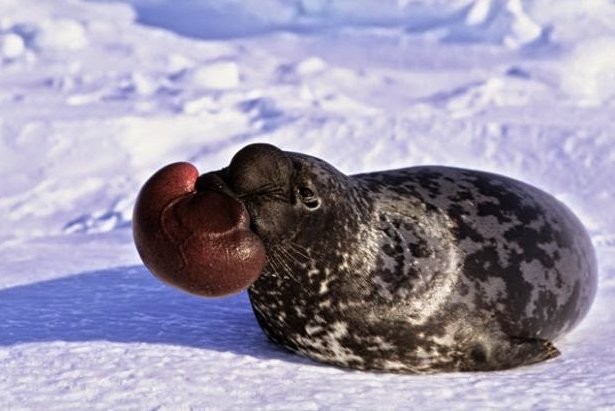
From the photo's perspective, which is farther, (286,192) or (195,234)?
(286,192)

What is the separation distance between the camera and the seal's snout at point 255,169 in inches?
91.7

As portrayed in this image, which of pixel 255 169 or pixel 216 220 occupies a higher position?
pixel 255 169

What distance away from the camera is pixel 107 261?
4.42m

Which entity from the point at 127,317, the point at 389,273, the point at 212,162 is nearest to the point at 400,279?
Answer: the point at 389,273

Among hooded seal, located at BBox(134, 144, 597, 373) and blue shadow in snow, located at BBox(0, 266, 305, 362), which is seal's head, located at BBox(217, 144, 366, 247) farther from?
blue shadow in snow, located at BBox(0, 266, 305, 362)

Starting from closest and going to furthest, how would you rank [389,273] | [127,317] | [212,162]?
[389,273] → [127,317] → [212,162]

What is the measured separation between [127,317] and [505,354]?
1278 millimetres

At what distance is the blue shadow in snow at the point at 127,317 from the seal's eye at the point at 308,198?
1.58 feet

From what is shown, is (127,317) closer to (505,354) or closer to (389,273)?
(389,273)

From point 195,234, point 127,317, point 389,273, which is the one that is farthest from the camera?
point 127,317

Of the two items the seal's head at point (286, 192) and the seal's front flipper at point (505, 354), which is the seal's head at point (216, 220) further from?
the seal's front flipper at point (505, 354)

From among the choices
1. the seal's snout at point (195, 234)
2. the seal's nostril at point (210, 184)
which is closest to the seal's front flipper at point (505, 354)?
the seal's snout at point (195, 234)

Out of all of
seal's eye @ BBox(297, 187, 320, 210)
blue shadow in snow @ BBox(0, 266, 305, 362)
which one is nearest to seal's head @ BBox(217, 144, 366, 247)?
seal's eye @ BBox(297, 187, 320, 210)

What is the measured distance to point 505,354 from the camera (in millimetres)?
2650
